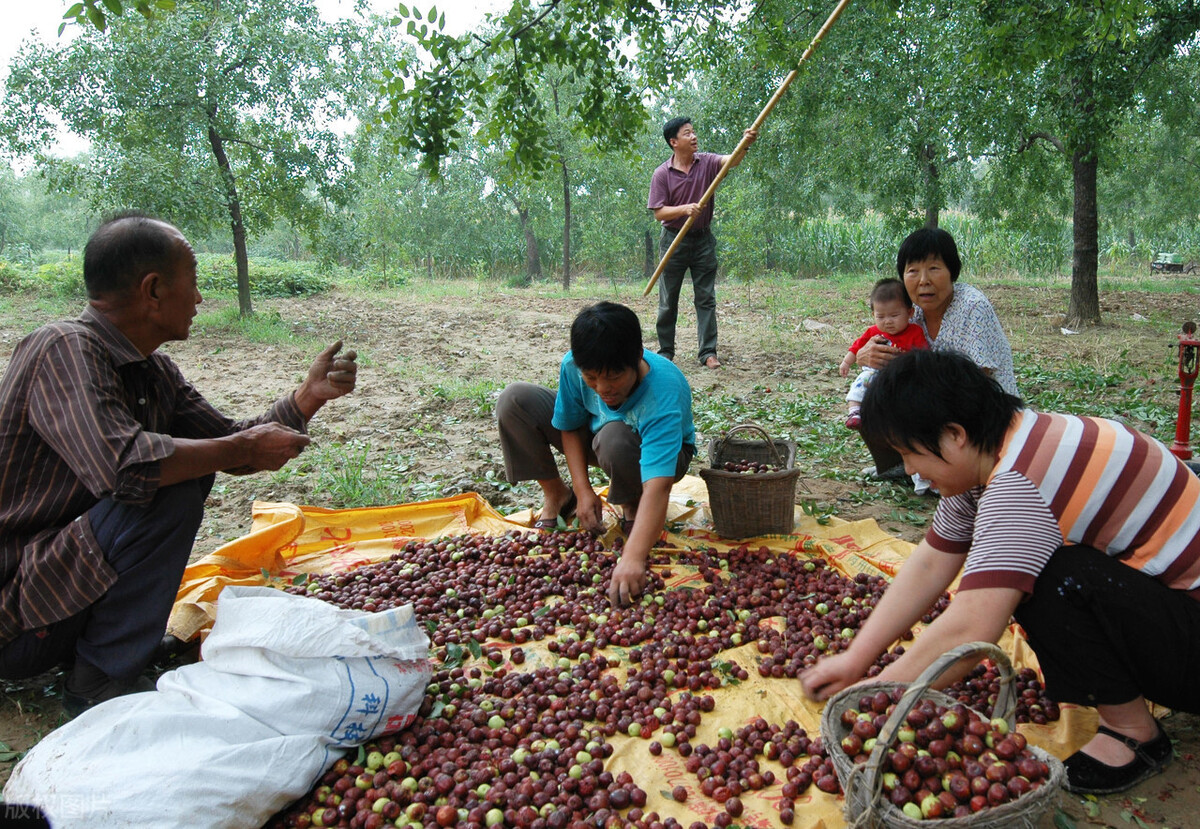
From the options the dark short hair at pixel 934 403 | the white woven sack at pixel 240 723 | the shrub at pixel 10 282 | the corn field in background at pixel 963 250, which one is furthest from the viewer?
the corn field in background at pixel 963 250

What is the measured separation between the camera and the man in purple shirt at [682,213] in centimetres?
665

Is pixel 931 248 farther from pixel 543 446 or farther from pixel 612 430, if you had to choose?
pixel 543 446

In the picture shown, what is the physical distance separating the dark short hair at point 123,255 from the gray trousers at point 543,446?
160 centimetres

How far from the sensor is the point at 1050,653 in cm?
200

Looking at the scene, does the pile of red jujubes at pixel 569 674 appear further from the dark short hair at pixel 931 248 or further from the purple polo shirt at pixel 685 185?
the purple polo shirt at pixel 685 185

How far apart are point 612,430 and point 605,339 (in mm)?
561

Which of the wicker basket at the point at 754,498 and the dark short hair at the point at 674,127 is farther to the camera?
the dark short hair at the point at 674,127

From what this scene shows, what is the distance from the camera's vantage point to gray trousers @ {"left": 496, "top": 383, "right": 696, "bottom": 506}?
341cm

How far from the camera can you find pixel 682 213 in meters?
Result: 6.45

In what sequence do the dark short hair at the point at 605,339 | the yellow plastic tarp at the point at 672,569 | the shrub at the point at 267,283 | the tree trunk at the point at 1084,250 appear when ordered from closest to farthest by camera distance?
the yellow plastic tarp at the point at 672,569, the dark short hair at the point at 605,339, the tree trunk at the point at 1084,250, the shrub at the point at 267,283

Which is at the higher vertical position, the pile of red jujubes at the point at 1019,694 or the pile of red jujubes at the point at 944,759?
the pile of red jujubes at the point at 944,759

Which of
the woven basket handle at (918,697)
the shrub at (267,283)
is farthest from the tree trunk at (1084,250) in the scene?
the shrub at (267,283)

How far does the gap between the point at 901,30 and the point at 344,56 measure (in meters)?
7.62

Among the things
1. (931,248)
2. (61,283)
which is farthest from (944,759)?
(61,283)
